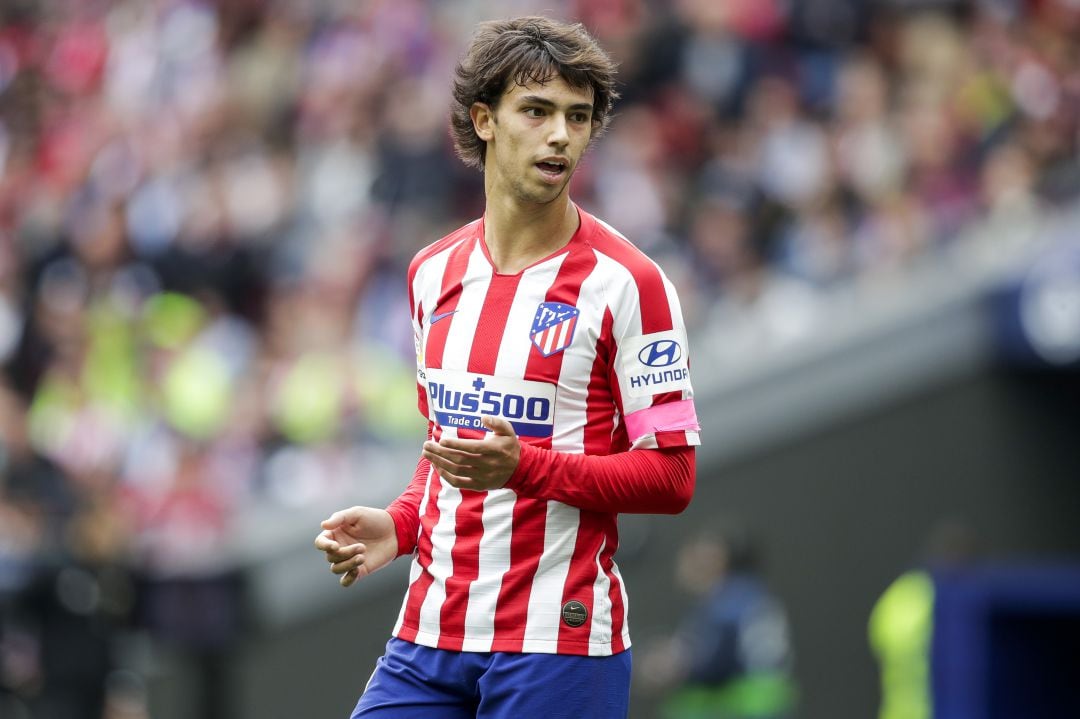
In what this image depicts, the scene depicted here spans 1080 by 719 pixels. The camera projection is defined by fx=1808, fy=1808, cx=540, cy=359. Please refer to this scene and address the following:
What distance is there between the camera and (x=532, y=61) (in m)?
4.04

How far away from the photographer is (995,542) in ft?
39.8

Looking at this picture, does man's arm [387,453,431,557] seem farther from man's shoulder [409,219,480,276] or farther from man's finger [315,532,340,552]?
man's shoulder [409,219,480,276]

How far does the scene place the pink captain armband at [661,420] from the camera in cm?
401

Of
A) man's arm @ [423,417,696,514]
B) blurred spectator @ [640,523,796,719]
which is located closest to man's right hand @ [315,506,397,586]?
man's arm @ [423,417,696,514]

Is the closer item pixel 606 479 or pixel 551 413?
pixel 606 479

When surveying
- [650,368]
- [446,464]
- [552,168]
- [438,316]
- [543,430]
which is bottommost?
[446,464]

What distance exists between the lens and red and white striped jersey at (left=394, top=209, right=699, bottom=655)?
13.2ft

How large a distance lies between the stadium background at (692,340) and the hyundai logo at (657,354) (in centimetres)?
666

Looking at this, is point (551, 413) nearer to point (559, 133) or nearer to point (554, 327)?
point (554, 327)

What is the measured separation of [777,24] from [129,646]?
22.4 ft

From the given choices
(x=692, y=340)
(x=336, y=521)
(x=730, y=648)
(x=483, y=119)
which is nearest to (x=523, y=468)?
(x=336, y=521)

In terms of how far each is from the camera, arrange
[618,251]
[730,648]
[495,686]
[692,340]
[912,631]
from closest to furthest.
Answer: [495,686], [618,251], [912,631], [730,648], [692,340]

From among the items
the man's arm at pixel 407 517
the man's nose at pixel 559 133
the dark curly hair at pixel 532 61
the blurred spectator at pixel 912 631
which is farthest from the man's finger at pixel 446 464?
the blurred spectator at pixel 912 631

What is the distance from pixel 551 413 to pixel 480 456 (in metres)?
0.34
